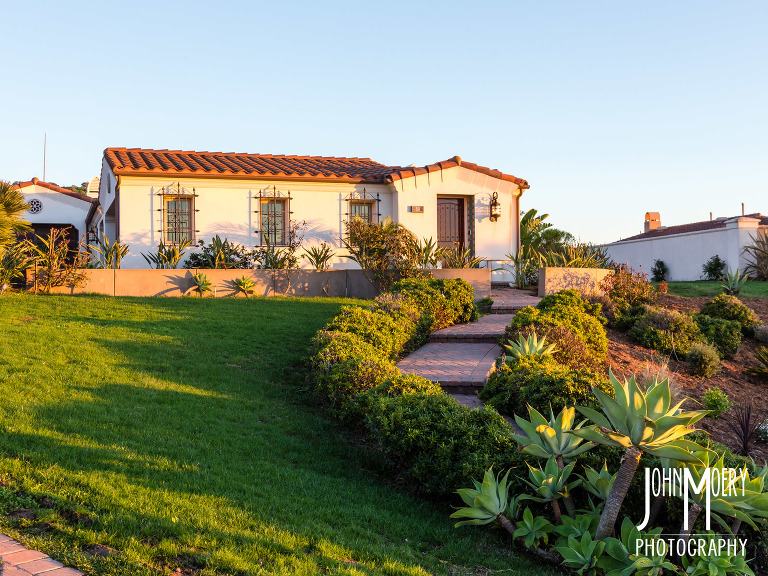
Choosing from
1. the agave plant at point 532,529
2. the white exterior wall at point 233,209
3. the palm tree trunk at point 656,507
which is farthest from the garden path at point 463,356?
the white exterior wall at point 233,209

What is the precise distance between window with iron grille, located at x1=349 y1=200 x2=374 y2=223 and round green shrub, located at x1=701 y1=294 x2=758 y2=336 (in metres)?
9.41

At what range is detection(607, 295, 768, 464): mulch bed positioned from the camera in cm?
700

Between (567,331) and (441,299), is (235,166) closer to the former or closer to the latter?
(441,299)

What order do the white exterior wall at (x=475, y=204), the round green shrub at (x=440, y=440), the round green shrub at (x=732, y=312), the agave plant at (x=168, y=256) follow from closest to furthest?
the round green shrub at (x=440, y=440), the round green shrub at (x=732, y=312), the agave plant at (x=168, y=256), the white exterior wall at (x=475, y=204)

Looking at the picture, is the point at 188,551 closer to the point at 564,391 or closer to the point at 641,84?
the point at 564,391

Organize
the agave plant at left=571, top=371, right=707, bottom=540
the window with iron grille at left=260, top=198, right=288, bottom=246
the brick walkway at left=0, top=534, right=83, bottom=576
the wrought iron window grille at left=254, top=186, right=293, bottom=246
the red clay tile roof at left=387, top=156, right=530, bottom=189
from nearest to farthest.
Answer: the brick walkway at left=0, top=534, right=83, bottom=576 → the agave plant at left=571, top=371, right=707, bottom=540 → the wrought iron window grille at left=254, top=186, right=293, bottom=246 → the window with iron grille at left=260, top=198, right=288, bottom=246 → the red clay tile roof at left=387, top=156, right=530, bottom=189

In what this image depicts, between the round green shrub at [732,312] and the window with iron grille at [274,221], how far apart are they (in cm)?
1093

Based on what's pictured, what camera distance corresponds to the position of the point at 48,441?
4.64 m

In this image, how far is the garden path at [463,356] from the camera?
7.07 metres

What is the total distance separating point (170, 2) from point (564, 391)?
1137cm

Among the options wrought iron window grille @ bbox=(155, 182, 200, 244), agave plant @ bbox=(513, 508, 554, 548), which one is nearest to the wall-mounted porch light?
wrought iron window grille @ bbox=(155, 182, 200, 244)

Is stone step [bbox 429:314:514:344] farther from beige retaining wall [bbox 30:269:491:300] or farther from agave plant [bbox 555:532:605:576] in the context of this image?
agave plant [bbox 555:532:605:576]

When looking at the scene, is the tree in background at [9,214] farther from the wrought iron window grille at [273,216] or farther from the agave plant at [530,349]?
the agave plant at [530,349]

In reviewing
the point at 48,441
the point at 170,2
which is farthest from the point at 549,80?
the point at 48,441
